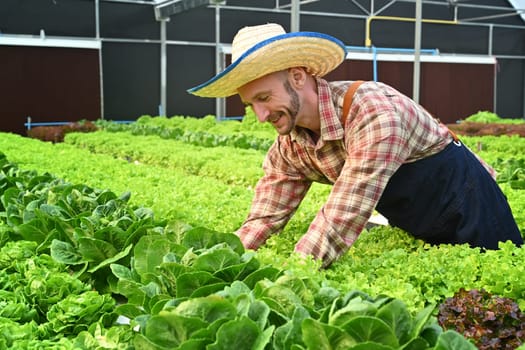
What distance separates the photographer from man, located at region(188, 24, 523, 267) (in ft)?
10.2

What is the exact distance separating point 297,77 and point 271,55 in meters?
0.25

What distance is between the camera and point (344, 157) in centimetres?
344

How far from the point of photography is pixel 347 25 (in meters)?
23.0

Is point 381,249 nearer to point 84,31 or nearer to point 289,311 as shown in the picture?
point 289,311

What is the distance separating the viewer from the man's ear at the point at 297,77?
3.30 metres

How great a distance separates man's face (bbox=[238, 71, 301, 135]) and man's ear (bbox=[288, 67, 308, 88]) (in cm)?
2

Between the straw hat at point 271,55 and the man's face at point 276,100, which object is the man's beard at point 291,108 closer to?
the man's face at point 276,100

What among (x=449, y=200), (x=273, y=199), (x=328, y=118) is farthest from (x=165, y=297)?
(x=449, y=200)

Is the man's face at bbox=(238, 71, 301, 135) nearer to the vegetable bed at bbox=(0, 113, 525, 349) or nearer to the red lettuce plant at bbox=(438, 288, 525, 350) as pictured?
the vegetable bed at bbox=(0, 113, 525, 349)

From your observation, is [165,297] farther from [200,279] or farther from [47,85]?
[47,85]

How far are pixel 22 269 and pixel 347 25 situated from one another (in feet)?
68.2

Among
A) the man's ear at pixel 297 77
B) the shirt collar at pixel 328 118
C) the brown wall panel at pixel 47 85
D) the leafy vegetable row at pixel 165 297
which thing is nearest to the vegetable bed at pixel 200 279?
the leafy vegetable row at pixel 165 297

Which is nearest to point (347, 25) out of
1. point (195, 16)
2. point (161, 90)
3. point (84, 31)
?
point (195, 16)

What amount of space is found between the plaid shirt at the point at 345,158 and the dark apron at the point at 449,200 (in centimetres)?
9
